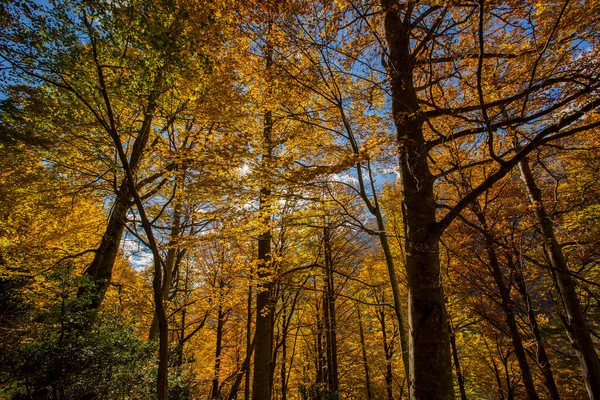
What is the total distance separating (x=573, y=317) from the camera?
476 centimetres

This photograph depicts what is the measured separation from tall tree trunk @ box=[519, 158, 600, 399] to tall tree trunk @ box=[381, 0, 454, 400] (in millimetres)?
2924

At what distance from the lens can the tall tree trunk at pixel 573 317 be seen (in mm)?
4414

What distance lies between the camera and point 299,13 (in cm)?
312

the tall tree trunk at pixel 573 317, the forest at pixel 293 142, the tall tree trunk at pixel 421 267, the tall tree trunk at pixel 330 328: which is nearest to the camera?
the tall tree trunk at pixel 421 267

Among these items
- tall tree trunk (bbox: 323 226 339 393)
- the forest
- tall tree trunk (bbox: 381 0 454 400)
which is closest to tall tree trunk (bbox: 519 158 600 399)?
the forest

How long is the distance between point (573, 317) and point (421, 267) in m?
4.63

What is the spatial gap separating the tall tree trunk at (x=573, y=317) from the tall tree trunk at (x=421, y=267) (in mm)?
2924

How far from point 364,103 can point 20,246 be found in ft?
33.5

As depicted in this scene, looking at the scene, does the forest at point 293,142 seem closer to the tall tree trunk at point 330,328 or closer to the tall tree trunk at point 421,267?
the tall tree trunk at point 421,267

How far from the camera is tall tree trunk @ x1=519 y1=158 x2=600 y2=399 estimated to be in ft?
14.5

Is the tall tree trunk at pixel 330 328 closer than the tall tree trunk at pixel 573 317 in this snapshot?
No

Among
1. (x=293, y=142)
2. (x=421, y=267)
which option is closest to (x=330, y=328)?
(x=293, y=142)

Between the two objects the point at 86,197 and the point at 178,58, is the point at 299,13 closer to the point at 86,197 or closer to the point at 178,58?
the point at 178,58

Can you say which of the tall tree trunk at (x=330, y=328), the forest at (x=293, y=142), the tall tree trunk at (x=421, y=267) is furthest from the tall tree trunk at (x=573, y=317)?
the tall tree trunk at (x=330, y=328)
